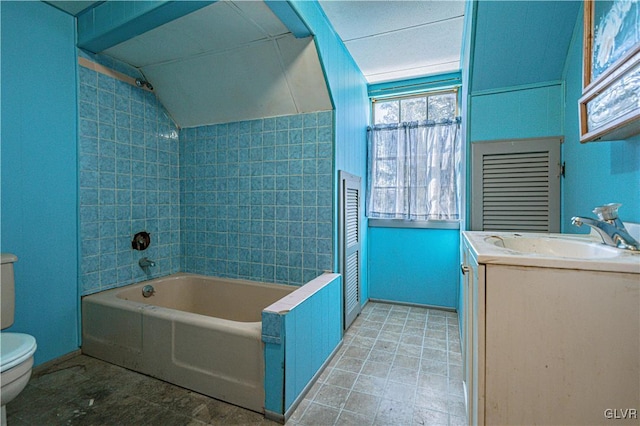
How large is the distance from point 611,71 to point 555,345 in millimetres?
919

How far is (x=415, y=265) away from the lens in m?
3.14

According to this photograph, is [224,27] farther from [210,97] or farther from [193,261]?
[193,261]

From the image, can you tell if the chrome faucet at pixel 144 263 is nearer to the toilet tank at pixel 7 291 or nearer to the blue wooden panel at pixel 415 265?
the toilet tank at pixel 7 291

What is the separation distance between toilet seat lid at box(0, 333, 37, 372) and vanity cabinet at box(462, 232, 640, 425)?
1.79m

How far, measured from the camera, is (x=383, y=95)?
3291 mm

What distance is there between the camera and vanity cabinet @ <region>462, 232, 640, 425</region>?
748 millimetres

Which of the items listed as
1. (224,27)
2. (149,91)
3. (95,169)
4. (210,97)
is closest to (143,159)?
(95,169)

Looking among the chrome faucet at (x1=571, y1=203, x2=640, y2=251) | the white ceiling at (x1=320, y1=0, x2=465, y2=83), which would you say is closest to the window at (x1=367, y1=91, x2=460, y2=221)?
the white ceiling at (x1=320, y1=0, x2=465, y2=83)

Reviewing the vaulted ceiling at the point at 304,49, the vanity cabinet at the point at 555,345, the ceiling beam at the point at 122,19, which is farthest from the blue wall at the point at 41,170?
the vanity cabinet at the point at 555,345

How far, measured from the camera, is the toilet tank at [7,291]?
159cm

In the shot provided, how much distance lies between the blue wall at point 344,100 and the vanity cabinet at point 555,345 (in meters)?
1.52

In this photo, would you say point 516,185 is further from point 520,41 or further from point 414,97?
point 414,97

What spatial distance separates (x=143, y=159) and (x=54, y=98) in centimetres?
72

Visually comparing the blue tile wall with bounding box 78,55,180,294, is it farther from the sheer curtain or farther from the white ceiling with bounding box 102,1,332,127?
the sheer curtain
